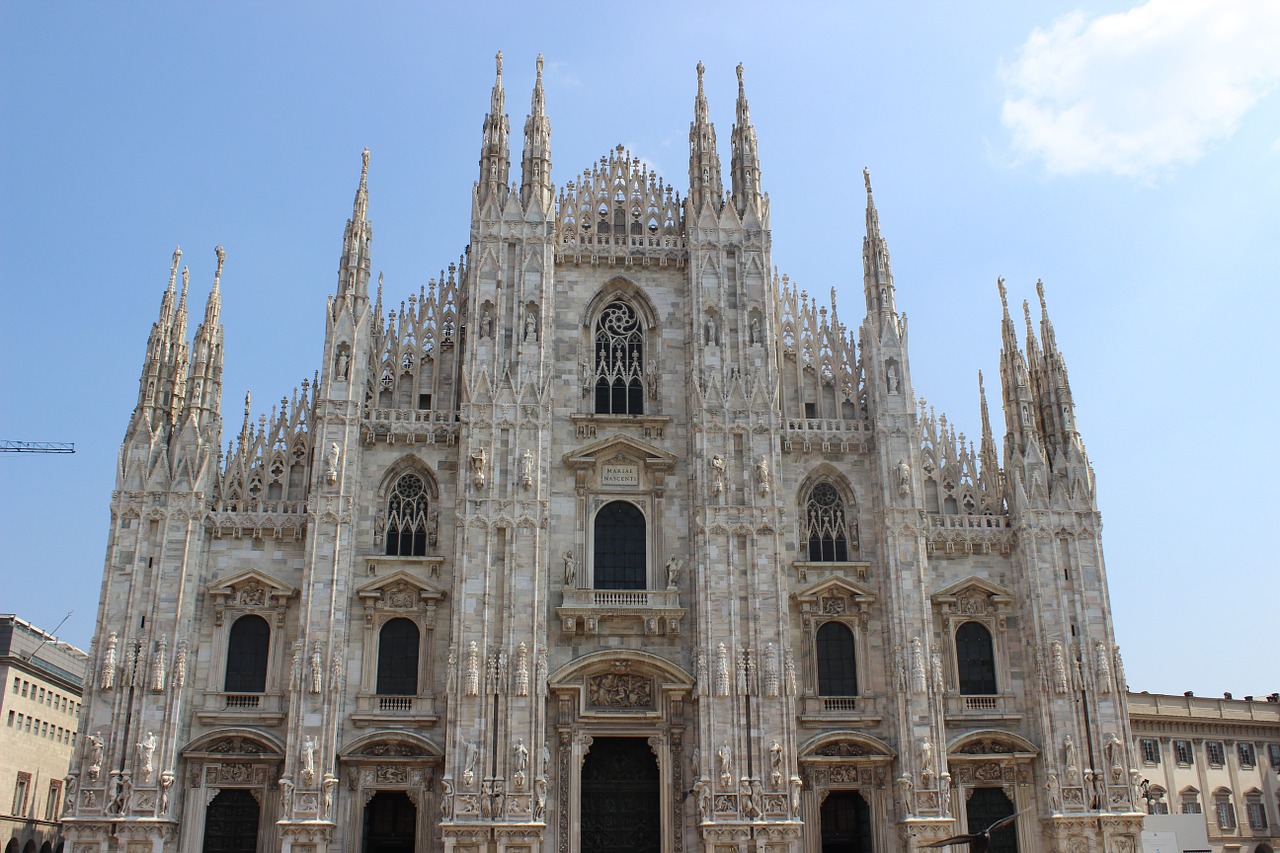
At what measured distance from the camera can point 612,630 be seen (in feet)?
102

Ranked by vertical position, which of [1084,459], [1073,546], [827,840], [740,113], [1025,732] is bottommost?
[827,840]

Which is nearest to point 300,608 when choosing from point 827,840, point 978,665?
point 827,840

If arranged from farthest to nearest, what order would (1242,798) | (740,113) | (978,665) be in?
(1242,798)
(740,113)
(978,665)

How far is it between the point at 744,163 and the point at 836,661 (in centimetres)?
1541

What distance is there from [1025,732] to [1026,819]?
2.24 meters

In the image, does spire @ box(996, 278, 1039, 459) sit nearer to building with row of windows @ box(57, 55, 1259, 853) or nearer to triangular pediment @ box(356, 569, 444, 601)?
building with row of windows @ box(57, 55, 1259, 853)

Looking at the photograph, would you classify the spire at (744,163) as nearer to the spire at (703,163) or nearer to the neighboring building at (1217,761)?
the spire at (703,163)

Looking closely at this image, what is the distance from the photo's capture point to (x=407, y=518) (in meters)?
32.3

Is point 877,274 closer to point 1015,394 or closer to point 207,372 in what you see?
point 1015,394

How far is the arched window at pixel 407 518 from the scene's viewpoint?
32.2m

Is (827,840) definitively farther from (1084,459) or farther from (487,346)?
(487,346)

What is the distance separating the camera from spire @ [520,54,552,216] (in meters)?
34.9

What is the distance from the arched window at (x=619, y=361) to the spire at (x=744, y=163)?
492 centimetres

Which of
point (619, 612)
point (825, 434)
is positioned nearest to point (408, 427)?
point (619, 612)
